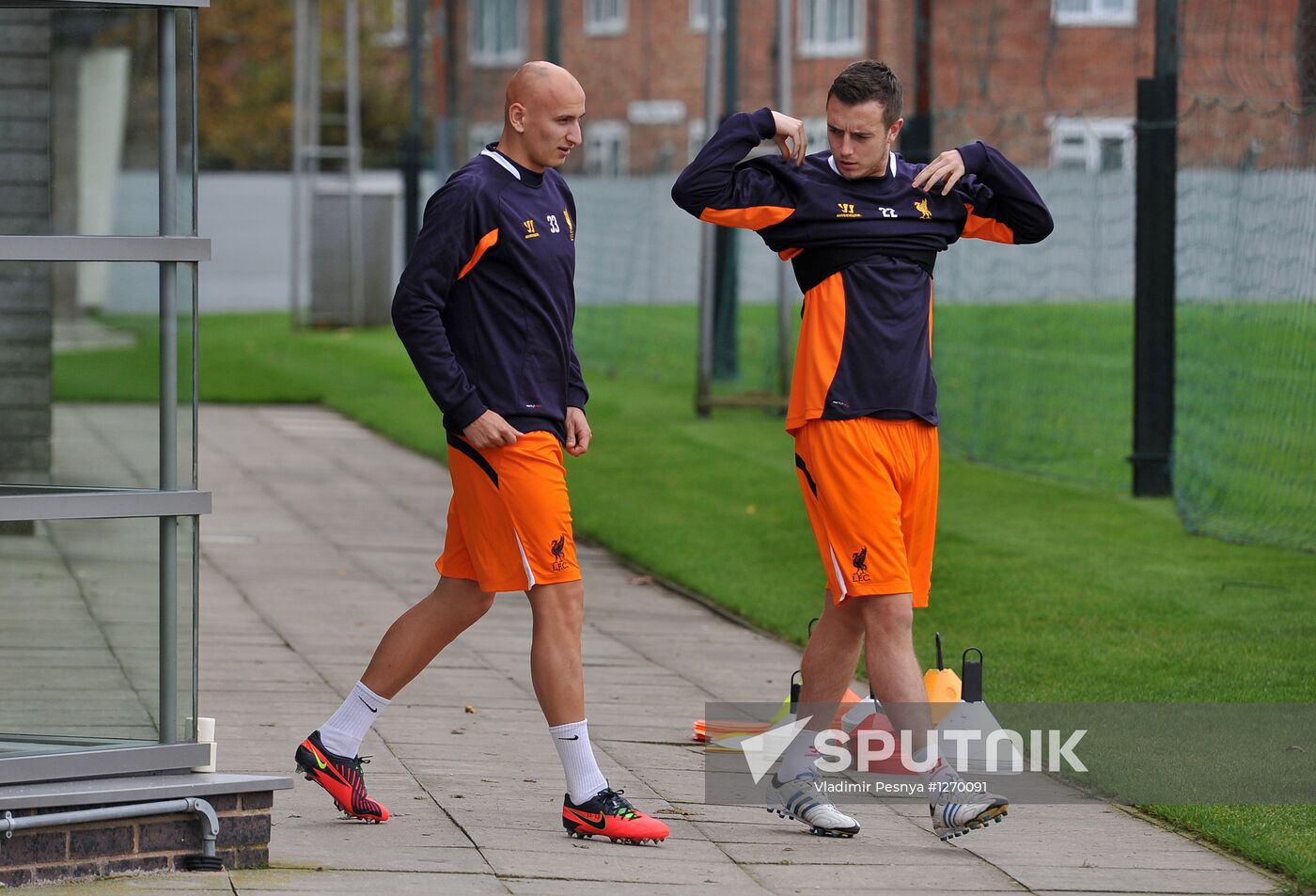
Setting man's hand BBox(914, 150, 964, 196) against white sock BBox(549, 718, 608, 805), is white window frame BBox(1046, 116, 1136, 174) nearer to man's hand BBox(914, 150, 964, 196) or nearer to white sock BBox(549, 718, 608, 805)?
man's hand BBox(914, 150, 964, 196)

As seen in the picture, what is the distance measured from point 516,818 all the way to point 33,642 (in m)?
1.30

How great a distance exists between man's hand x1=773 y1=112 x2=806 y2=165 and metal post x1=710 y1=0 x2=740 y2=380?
1424 cm

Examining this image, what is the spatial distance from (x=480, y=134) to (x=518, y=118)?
3150cm

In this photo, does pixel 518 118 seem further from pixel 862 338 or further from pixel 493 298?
pixel 862 338

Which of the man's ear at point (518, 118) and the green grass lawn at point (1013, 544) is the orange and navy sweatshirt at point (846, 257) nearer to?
the man's ear at point (518, 118)

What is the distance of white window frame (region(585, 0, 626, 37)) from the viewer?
148 feet

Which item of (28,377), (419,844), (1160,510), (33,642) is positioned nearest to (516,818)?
(419,844)

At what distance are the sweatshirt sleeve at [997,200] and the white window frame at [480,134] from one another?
2676 cm

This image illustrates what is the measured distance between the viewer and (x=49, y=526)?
17.6 ft

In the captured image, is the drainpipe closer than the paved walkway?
Yes

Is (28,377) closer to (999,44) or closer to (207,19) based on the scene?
(999,44)

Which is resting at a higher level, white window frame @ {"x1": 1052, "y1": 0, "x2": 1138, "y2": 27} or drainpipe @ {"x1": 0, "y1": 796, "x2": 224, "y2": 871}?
white window frame @ {"x1": 1052, "y1": 0, "x2": 1138, "y2": 27}

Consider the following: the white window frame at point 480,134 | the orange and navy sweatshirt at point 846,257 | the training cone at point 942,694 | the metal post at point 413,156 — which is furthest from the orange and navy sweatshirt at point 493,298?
the white window frame at point 480,134

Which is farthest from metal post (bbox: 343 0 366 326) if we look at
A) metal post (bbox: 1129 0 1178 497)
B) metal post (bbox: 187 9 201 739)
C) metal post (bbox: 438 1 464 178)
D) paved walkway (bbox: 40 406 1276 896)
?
metal post (bbox: 187 9 201 739)
